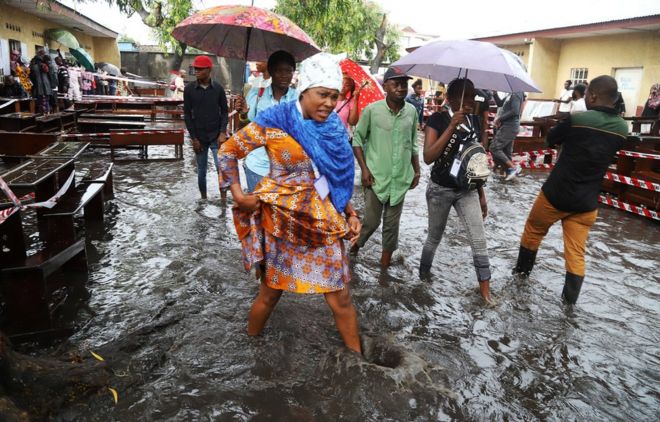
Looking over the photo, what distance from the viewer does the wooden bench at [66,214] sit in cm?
395

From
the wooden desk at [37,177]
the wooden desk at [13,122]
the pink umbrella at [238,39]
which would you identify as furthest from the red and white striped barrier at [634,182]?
the wooden desk at [13,122]

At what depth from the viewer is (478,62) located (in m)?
3.82

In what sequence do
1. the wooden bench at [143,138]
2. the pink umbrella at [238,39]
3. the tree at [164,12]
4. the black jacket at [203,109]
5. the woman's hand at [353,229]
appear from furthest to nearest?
the tree at [164,12]
the wooden bench at [143,138]
the black jacket at [203,109]
the pink umbrella at [238,39]
the woman's hand at [353,229]

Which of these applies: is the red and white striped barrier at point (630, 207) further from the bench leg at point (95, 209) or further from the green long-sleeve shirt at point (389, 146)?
the bench leg at point (95, 209)

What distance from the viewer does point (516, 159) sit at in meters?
11.2

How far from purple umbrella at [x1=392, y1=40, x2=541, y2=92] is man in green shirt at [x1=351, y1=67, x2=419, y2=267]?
0.27 m

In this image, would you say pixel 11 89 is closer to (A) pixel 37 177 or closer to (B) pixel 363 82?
(B) pixel 363 82

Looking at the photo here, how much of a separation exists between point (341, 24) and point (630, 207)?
20173 millimetres

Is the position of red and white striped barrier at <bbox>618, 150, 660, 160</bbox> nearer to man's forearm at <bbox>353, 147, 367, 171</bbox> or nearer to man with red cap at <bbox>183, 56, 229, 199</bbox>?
man's forearm at <bbox>353, 147, 367, 171</bbox>

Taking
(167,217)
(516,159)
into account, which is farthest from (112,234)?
(516,159)

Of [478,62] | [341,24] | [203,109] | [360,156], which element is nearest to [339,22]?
[341,24]

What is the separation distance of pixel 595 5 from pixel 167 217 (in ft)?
61.8

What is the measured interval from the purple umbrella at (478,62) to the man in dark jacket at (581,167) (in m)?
0.46

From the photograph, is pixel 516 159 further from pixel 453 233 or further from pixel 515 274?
pixel 515 274
